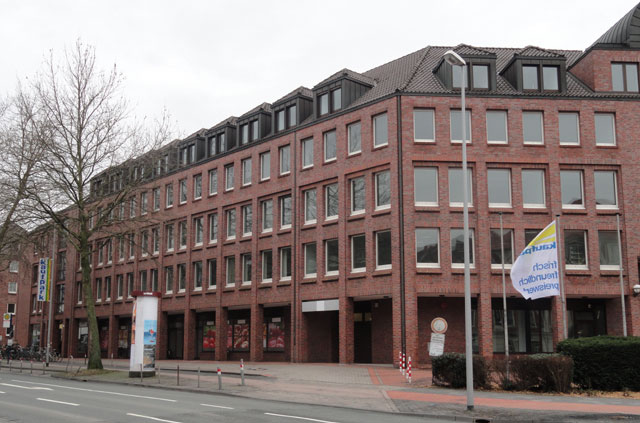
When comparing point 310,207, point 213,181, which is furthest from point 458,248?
point 213,181

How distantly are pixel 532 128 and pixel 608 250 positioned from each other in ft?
23.6

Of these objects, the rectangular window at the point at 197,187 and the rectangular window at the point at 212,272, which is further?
the rectangular window at the point at 197,187

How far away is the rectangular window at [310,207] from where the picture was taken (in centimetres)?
3762

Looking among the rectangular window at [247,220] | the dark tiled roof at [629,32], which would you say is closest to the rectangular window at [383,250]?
the rectangular window at [247,220]

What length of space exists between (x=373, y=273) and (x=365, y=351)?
510 cm

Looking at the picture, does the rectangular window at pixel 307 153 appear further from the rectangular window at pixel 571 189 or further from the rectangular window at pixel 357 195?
the rectangular window at pixel 571 189

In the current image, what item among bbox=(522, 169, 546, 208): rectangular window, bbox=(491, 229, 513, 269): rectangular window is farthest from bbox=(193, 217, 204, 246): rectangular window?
bbox=(522, 169, 546, 208): rectangular window

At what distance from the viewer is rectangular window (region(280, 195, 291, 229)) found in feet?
129

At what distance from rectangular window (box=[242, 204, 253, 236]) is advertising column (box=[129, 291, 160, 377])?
15.1 metres

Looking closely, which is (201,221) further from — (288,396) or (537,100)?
(288,396)

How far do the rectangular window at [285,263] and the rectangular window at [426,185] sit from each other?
954 centimetres

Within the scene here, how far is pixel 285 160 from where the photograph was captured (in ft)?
131

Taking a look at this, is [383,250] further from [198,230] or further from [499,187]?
[198,230]

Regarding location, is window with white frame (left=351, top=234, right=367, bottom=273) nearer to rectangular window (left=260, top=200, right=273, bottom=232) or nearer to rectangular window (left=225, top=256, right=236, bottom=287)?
rectangular window (left=260, top=200, right=273, bottom=232)
